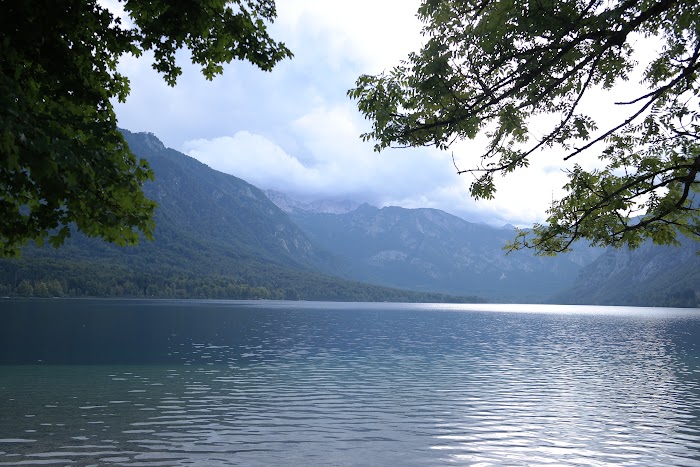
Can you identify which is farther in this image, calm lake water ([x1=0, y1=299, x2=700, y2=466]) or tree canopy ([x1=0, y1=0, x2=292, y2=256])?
calm lake water ([x1=0, y1=299, x2=700, y2=466])

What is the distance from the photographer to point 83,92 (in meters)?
12.0

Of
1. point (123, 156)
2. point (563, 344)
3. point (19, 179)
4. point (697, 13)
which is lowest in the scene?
point (563, 344)

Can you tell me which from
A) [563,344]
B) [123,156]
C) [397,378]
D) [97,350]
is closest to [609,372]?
[397,378]

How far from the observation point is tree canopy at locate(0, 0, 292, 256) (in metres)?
8.86

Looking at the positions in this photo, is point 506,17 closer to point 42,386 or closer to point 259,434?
point 259,434

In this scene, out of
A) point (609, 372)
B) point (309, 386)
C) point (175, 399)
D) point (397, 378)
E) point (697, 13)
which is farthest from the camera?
point (609, 372)

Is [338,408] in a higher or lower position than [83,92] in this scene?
lower

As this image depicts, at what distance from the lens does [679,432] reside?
26.5 meters

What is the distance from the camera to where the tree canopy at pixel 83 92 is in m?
8.86

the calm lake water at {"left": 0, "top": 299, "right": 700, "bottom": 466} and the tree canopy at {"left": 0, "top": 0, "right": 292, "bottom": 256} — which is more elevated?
the tree canopy at {"left": 0, "top": 0, "right": 292, "bottom": 256}

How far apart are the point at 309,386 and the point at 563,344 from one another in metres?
59.5

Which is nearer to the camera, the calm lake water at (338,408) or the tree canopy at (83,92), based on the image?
the tree canopy at (83,92)

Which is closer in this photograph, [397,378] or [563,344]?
[397,378]

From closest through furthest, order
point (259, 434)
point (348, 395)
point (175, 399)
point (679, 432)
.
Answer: point (259, 434)
point (679, 432)
point (175, 399)
point (348, 395)
